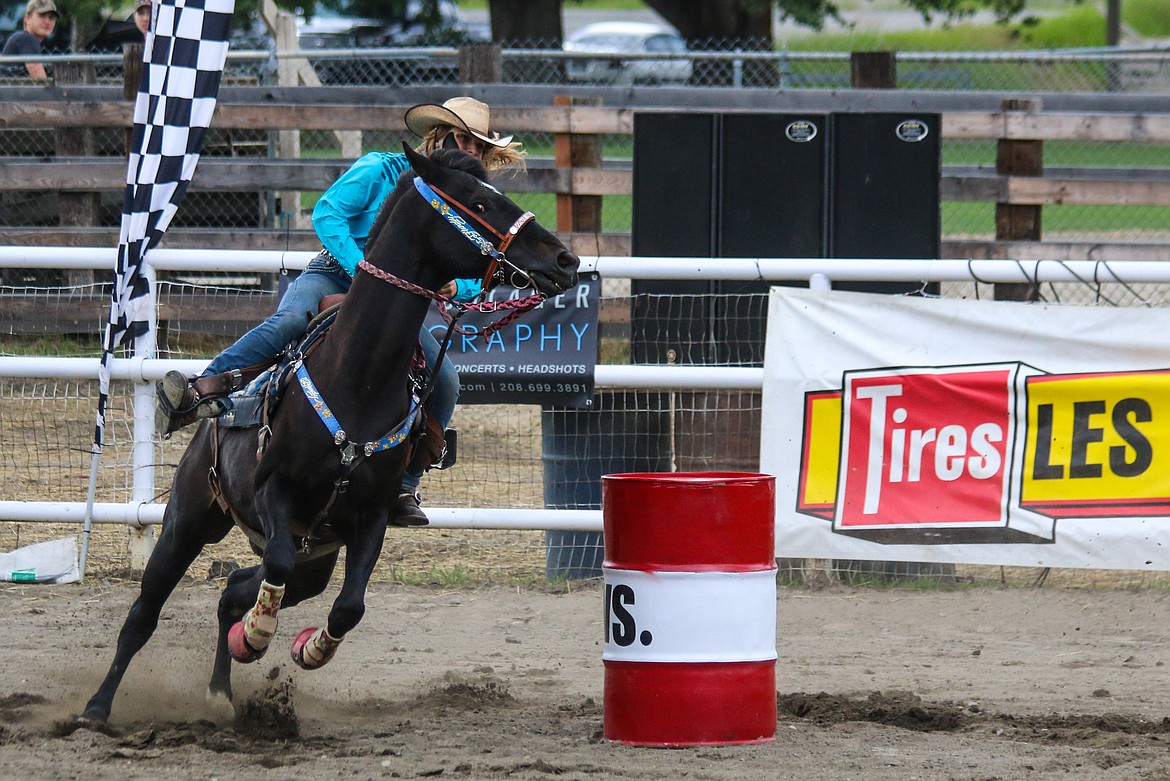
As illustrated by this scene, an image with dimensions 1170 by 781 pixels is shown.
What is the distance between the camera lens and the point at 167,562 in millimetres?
5863

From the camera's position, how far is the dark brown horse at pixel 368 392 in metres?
4.85

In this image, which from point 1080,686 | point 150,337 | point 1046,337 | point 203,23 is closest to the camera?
point 1080,686

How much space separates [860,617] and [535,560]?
2.03 meters

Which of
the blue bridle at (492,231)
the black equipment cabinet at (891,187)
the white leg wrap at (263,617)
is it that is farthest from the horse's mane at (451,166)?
the black equipment cabinet at (891,187)

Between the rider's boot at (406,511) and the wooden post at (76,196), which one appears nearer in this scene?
the rider's boot at (406,511)

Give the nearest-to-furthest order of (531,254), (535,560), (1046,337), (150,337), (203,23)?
(531,254) < (203,23) < (1046,337) < (150,337) < (535,560)

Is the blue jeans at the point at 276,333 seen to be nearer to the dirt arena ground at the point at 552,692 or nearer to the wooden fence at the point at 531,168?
the dirt arena ground at the point at 552,692

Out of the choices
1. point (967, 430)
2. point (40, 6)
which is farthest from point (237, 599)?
point (40, 6)

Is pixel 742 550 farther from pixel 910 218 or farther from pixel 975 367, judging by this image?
pixel 910 218

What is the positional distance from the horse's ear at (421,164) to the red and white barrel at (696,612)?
50.4 inches

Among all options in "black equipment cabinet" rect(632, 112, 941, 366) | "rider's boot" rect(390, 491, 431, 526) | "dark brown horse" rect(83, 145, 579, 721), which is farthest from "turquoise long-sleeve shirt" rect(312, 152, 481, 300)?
"black equipment cabinet" rect(632, 112, 941, 366)

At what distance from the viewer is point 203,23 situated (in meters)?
6.61

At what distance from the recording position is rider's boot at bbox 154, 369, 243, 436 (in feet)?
18.2

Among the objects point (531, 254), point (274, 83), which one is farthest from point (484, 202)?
point (274, 83)
